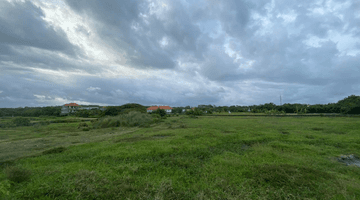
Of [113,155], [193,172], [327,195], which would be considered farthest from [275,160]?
[113,155]

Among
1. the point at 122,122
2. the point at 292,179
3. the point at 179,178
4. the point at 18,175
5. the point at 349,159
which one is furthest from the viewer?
the point at 122,122

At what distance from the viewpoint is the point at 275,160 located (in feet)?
29.2

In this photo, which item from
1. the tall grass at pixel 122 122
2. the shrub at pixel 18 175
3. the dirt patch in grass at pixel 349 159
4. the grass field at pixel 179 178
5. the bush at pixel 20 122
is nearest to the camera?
the grass field at pixel 179 178

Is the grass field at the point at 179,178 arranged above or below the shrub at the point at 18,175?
below

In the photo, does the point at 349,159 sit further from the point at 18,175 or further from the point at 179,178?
the point at 18,175

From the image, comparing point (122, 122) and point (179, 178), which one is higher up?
point (122, 122)

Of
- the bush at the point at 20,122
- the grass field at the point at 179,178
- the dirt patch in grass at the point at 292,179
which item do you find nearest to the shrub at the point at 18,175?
the grass field at the point at 179,178

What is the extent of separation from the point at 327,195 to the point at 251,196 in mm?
2738

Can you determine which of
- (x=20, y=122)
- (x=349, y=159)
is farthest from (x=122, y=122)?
(x=349, y=159)

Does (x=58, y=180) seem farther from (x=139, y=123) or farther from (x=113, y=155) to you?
(x=139, y=123)

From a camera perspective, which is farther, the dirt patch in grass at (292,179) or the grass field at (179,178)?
the dirt patch in grass at (292,179)

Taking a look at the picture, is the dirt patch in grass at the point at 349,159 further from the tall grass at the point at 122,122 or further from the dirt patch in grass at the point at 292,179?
the tall grass at the point at 122,122

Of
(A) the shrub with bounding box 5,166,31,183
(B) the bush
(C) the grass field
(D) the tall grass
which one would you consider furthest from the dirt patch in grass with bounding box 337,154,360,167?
(B) the bush

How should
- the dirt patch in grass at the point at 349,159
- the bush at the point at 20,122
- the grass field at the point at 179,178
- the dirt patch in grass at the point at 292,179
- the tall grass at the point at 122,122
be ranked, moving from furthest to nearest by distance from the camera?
the bush at the point at 20,122 < the tall grass at the point at 122,122 < the dirt patch in grass at the point at 349,159 < the dirt patch in grass at the point at 292,179 < the grass field at the point at 179,178
